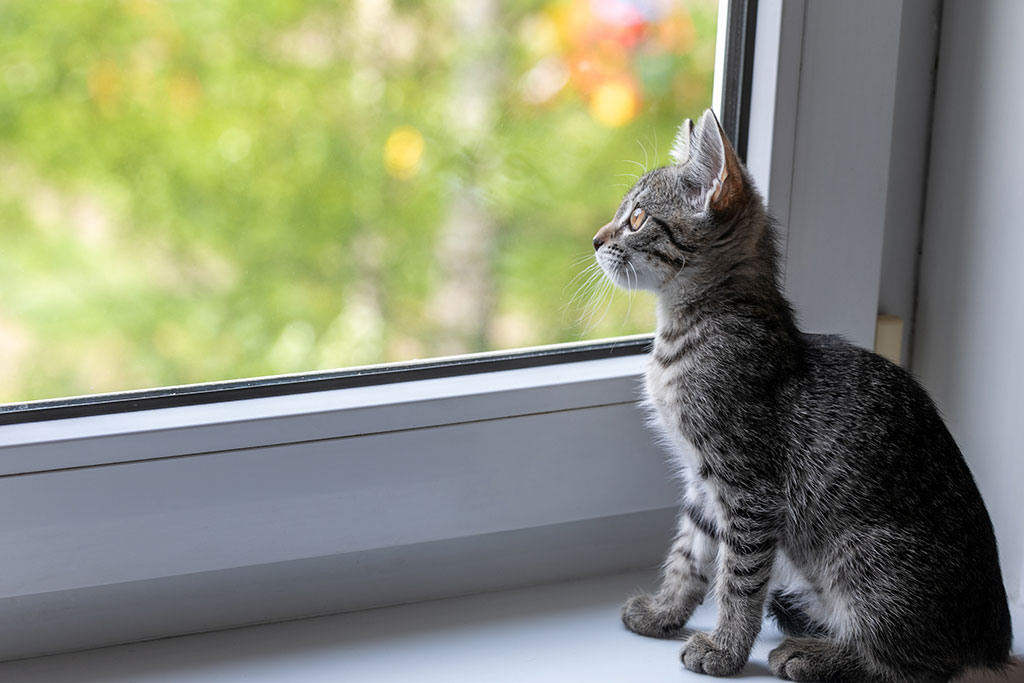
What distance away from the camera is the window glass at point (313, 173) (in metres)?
0.88

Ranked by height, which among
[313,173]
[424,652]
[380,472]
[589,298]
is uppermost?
[313,173]

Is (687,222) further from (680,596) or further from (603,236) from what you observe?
(680,596)

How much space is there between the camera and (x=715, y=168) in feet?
3.02

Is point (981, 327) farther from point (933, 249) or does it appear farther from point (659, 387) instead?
point (659, 387)

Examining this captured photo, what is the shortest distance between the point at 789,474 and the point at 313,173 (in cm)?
50

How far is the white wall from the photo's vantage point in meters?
0.97

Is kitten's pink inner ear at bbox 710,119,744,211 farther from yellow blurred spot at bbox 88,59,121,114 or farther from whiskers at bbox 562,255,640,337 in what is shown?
yellow blurred spot at bbox 88,59,121,114

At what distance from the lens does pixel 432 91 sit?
3.28 ft

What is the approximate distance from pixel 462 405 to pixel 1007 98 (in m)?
0.57

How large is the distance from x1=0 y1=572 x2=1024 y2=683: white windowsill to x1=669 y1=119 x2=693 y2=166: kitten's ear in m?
0.43

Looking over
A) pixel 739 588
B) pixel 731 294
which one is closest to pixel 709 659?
pixel 739 588

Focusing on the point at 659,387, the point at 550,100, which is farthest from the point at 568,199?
the point at 659,387

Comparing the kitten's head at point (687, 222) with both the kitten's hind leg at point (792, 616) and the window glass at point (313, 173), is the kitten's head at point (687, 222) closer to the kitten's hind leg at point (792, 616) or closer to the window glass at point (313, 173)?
the window glass at point (313, 173)

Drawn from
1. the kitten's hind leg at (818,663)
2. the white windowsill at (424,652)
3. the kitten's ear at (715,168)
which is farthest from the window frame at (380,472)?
the kitten's hind leg at (818,663)
